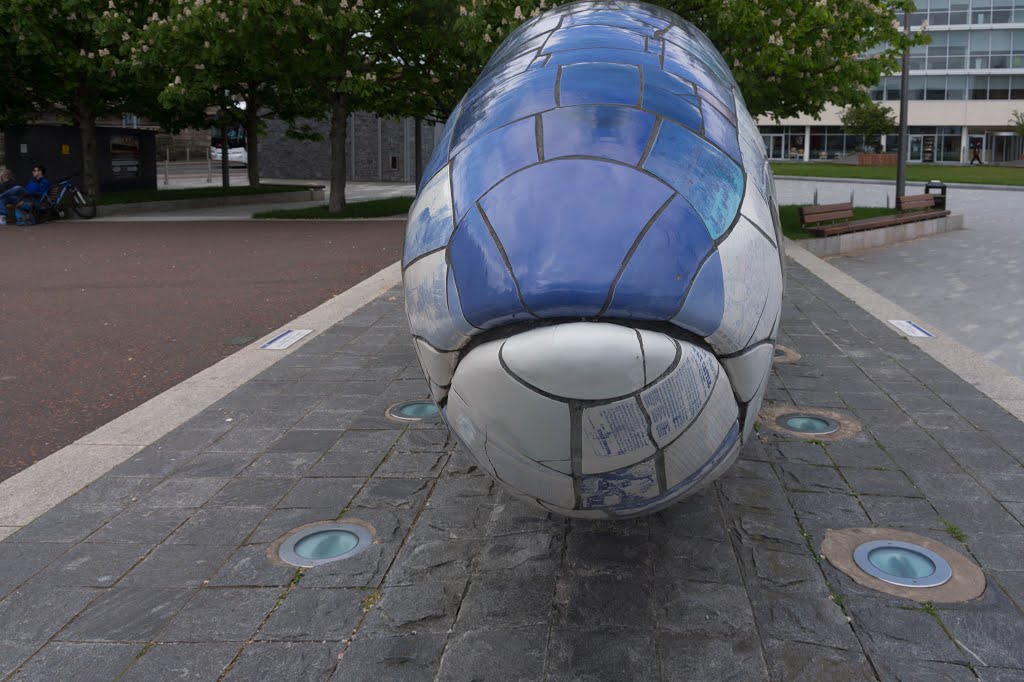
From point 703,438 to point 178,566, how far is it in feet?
7.67

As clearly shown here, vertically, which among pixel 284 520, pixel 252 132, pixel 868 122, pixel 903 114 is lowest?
pixel 284 520

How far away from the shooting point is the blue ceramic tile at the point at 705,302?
8.36ft

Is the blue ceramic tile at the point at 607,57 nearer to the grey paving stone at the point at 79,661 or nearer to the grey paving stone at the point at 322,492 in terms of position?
the grey paving stone at the point at 322,492

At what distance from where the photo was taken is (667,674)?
9.75 feet

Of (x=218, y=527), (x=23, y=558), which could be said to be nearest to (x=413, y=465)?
(x=218, y=527)

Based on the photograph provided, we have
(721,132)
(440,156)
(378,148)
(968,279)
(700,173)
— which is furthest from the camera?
(378,148)

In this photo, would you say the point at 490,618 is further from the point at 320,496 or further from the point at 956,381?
the point at 956,381

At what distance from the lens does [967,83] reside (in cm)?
6325

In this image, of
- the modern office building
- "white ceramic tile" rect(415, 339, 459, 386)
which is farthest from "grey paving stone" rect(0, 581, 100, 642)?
→ the modern office building

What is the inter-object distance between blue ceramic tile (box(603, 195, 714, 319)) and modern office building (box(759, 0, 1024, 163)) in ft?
205

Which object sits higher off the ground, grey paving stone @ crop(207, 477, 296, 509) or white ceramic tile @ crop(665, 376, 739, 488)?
white ceramic tile @ crop(665, 376, 739, 488)

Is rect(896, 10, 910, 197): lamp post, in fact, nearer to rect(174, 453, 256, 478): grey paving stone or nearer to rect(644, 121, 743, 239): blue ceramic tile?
rect(174, 453, 256, 478): grey paving stone

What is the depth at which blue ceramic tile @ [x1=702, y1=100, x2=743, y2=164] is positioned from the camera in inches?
123

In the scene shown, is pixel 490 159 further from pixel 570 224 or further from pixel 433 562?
pixel 433 562
